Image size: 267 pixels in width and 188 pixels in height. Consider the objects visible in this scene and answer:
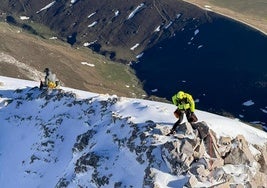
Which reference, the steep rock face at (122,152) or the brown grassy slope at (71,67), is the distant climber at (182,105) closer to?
the steep rock face at (122,152)

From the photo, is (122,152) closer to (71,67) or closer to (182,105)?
(182,105)

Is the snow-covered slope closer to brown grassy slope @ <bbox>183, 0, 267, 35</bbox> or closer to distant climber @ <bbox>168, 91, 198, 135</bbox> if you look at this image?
distant climber @ <bbox>168, 91, 198, 135</bbox>

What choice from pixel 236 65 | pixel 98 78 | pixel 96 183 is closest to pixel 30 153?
pixel 96 183

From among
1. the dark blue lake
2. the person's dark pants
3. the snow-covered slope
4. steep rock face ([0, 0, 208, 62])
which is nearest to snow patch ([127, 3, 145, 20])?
steep rock face ([0, 0, 208, 62])

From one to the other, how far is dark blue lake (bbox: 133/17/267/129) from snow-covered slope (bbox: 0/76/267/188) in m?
79.6

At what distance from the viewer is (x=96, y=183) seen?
3297cm

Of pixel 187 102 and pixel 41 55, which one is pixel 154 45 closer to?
pixel 41 55

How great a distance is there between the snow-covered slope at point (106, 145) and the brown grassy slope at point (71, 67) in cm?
7559

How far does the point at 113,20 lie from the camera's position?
604 feet

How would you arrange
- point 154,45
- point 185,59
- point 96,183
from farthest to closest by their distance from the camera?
point 154,45
point 185,59
point 96,183

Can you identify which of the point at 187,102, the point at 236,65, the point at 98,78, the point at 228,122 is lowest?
the point at 236,65

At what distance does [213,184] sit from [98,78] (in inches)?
4342

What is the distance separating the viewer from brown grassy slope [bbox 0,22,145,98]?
12724cm

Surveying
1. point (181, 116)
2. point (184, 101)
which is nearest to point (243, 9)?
point (184, 101)
